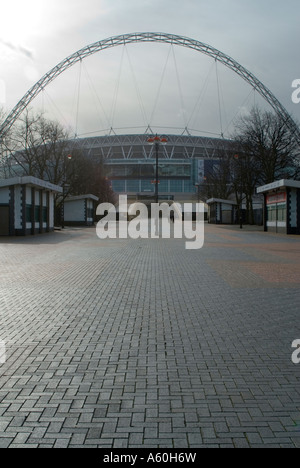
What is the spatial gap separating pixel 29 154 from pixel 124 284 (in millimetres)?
38809

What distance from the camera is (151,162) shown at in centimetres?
12938

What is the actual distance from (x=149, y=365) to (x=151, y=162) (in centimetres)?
12641

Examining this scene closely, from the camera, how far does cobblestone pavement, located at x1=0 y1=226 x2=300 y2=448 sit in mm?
3443

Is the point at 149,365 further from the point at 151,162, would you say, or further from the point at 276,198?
the point at 151,162

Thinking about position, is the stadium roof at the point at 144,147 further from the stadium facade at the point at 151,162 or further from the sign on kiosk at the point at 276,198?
the sign on kiosk at the point at 276,198

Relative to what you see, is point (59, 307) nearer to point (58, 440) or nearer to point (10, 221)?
point (58, 440)

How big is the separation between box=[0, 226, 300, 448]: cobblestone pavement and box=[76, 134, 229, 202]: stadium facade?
118 metres

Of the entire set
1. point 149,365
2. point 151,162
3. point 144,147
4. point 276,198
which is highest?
point 144,147

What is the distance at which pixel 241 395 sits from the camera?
414cm

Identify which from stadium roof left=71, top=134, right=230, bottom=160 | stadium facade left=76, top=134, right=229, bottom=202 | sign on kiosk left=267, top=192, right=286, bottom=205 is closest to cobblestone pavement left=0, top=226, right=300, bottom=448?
sign on kiosk left=267, top=192, right=286, bottom=205

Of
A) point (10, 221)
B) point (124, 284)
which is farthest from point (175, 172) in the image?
point (124, 284)

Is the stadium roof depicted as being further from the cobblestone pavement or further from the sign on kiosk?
the cobblestone pavement

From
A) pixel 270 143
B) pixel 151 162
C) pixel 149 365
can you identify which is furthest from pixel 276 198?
pixel 151 162
